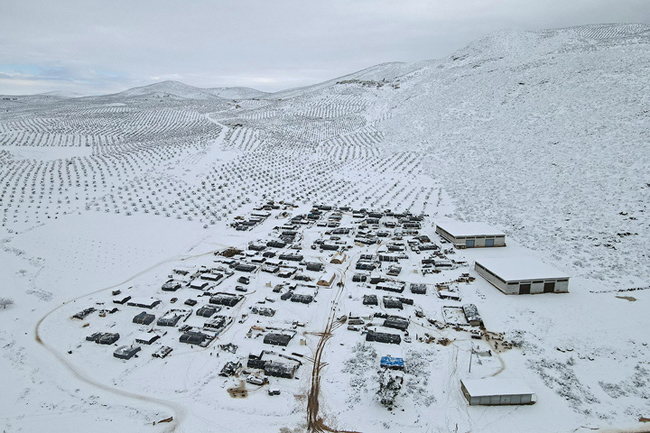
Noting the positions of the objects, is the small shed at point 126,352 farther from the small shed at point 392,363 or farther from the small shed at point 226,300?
the small shed at point 392,363

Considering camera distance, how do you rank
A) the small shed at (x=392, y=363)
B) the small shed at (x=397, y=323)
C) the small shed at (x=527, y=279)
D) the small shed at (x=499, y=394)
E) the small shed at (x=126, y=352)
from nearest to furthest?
the small shed at (x=499, y=394), the small shed at (x=392, y=363), the small shed at (x=126, y=352), the small shed at (x=397, y=323), the small shed at (x=527, y=279)

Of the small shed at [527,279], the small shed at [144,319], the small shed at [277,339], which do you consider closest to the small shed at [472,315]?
the small shed at [527,279]

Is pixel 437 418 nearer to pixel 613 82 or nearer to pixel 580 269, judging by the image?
pixel 580 269

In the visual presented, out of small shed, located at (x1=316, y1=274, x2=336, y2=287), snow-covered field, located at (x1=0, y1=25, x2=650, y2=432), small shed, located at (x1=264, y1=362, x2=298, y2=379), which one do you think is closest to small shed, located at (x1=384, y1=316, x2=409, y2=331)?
snow-covered field, located at (x1=0, y1=25, x2=650, y2=432)

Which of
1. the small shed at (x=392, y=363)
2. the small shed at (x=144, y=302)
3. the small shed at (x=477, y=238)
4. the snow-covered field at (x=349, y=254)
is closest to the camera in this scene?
the snow-covered field at (x=349, y=254)

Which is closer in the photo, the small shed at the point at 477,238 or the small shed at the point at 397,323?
the small shed at the point at 397,323

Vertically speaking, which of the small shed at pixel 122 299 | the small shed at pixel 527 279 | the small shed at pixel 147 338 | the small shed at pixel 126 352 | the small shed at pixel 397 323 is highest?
the small shed at pixel 527 279

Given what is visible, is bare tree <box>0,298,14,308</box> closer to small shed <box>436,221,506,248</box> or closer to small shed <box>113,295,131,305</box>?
small shed <box>113,295,131,305</box>
